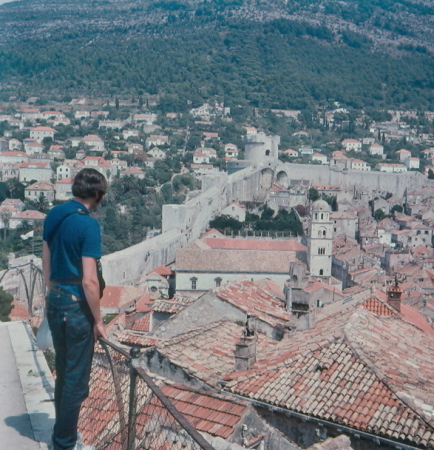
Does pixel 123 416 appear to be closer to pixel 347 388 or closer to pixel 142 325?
pixel 347 388

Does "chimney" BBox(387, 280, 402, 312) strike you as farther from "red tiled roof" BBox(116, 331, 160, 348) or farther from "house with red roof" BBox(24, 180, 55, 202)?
"house with red roof" BBox(24, 180, 55, 202)

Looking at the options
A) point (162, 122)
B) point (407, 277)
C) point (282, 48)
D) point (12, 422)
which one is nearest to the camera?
point (12, 422)

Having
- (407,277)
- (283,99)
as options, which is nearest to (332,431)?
(407,277)

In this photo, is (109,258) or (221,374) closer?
(221,374)

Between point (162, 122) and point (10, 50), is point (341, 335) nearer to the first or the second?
point (162, 122)

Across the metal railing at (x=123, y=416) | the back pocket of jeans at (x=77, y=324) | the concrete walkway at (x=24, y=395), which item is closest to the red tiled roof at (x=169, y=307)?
the concrete walkway at (x=24, y=395)

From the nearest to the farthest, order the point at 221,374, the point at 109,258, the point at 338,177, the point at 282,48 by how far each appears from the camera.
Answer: the point at 221,374 < the point at 109,258 < the point at 338,177 < the point at 282,48

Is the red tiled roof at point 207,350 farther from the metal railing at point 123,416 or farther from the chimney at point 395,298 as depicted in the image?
the chimney at point 395,298
